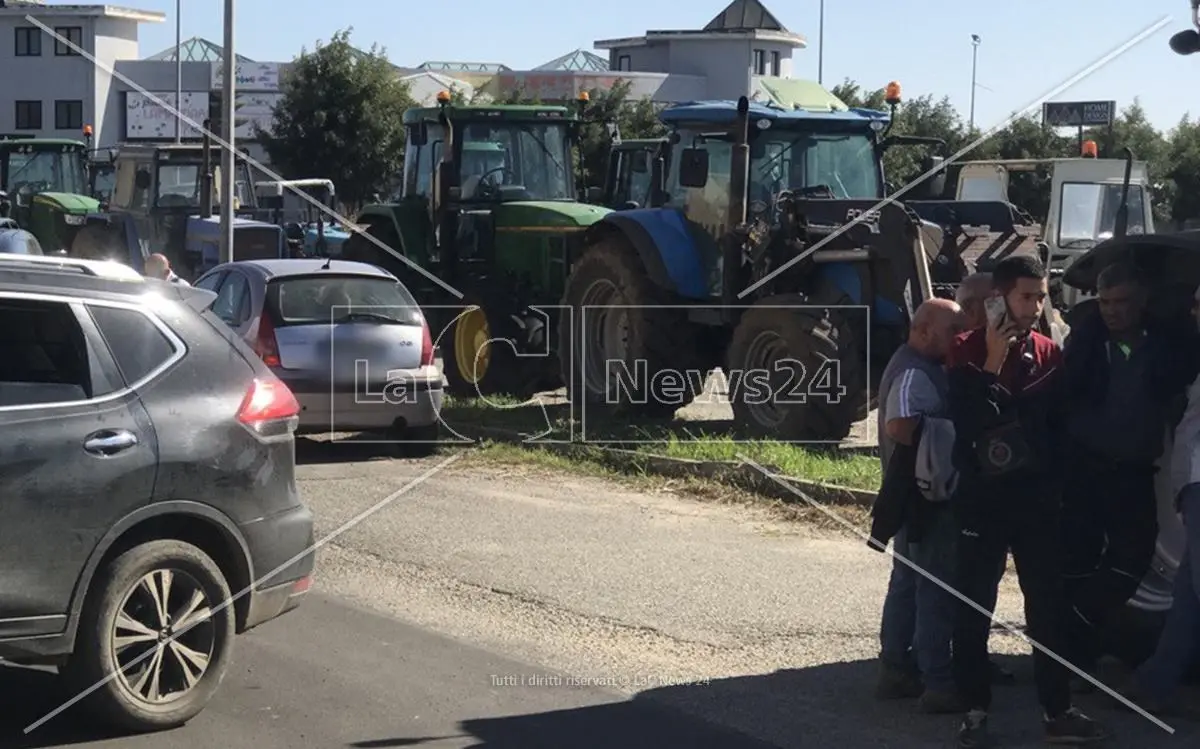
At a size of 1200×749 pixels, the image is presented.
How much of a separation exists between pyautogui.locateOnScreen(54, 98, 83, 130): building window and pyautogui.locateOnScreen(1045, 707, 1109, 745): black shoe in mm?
62446

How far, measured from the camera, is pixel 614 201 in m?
20.1

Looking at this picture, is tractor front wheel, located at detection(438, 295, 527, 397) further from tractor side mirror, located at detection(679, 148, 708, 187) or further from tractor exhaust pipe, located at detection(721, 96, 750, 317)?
tractor side mirror, located at detection(679, 148, 708, 187)

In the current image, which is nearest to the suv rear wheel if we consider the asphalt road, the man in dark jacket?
the asphalt road

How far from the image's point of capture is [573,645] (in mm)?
8211

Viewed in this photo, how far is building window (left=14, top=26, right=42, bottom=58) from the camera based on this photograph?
6406 centimetres

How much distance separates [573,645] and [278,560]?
5.82ft

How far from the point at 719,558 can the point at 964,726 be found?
3.70 metres

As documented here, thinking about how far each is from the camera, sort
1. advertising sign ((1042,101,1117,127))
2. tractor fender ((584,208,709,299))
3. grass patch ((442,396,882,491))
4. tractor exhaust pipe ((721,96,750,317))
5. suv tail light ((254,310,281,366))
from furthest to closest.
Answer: advertising sign ((1042,101,1117,127)) → tractor fender ((584,208,709,299)) → tractor exhaust pipe ((721,96,750,317)) → suv tail light ((254,310,281,366)) → grass patch ((442,396,882,491))

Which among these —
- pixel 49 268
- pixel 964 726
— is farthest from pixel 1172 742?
pixel 49 268

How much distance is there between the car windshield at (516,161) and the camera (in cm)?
1789

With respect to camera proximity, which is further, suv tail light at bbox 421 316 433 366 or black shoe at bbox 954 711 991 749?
suv tail light at bbox 421 316 433 366

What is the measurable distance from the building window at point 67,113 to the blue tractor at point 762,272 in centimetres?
5242

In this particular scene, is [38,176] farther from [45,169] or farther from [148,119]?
[148,119]

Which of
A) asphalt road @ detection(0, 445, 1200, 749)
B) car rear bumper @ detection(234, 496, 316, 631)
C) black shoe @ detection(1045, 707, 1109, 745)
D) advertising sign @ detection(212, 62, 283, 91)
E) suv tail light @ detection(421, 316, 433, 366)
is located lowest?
asphalt road @ detection(0, 445, 1200, 749)
